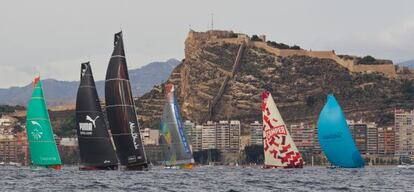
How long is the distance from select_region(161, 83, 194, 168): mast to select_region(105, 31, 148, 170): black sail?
2009cm

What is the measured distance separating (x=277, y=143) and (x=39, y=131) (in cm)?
2780

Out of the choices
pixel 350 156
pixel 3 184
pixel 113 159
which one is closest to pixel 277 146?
pixel 350 156

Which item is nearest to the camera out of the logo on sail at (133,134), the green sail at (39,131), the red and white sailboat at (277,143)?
the logo on sail at (133,134)

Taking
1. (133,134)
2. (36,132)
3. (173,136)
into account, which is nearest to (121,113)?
(133,134)

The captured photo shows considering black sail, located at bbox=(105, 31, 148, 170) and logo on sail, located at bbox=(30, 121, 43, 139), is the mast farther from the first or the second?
black sail, located at bbox=(105, 31, 148, 170)

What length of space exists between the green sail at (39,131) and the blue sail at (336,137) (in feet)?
93.0

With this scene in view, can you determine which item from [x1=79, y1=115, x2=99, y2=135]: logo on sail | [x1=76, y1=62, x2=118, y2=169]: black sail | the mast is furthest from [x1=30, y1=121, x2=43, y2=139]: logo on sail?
the mast

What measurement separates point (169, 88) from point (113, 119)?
2480 cm

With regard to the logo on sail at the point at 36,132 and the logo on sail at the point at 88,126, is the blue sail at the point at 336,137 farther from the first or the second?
the logo on sail at the point at 88,126

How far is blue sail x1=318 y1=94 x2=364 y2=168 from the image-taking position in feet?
436

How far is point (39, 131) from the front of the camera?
A: 123m

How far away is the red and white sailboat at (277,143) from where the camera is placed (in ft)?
452

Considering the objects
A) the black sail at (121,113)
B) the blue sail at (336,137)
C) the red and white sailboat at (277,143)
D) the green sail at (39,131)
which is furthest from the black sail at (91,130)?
the red and white sailboat at (277,143)

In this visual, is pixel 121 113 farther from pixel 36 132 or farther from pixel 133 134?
pixel 36 132
